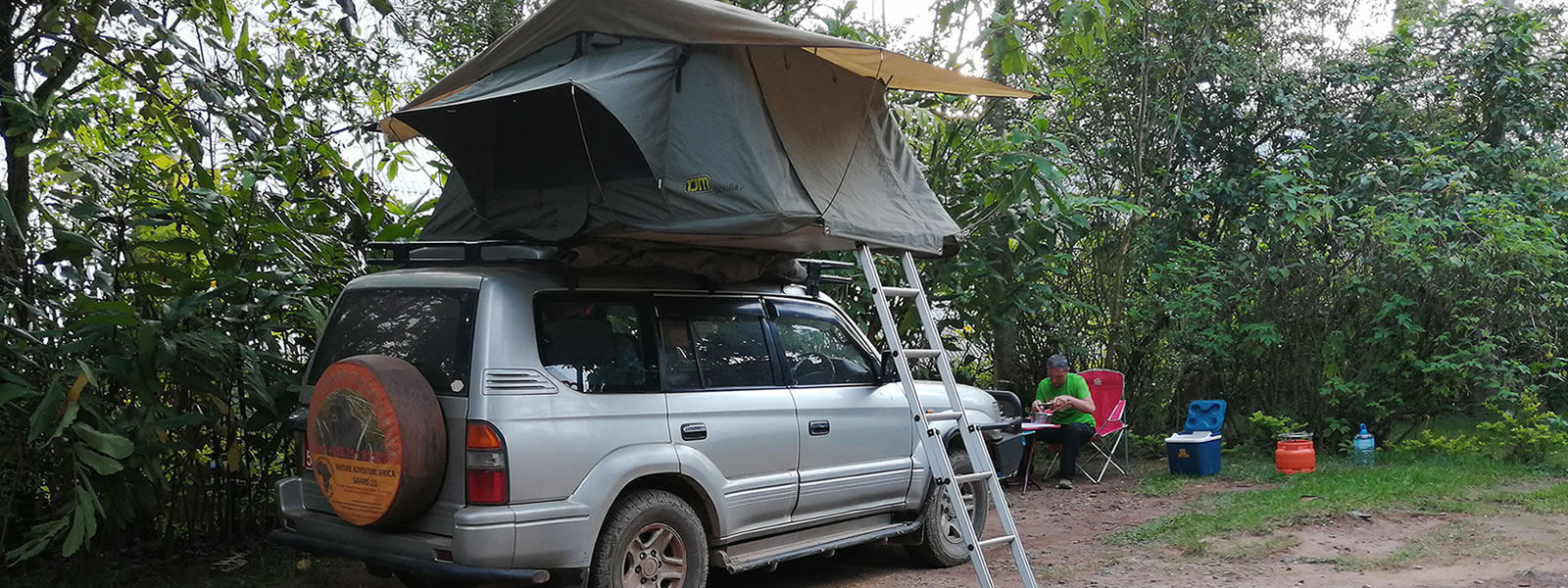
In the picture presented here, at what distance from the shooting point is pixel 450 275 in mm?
4918

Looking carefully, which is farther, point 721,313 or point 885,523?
point 885,523

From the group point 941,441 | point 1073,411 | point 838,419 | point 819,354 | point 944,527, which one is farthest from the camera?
point 1073,411

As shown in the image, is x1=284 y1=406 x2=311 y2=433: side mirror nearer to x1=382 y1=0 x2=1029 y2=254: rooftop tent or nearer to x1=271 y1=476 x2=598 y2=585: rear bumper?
x1=271 y1=476 x2=598 y2=585: rear bumper

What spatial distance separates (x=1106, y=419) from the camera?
10.7 m

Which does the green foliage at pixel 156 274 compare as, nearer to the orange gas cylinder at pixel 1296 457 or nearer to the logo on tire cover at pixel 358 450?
the logo on tire cover at pixel 358 450

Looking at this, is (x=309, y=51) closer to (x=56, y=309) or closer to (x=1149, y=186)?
(x=56, y=309)

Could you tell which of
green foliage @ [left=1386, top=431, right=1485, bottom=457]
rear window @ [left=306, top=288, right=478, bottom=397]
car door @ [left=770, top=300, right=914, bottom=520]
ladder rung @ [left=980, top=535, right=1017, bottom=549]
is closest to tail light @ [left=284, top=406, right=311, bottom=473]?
rear window @ [left=306, top=288, right=478, bottom=397]

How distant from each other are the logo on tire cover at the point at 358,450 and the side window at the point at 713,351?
4.15ft

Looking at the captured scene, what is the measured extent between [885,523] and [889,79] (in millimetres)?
2350

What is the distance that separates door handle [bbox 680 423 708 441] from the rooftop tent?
819 mm

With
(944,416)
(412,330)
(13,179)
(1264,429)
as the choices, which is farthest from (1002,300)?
(13,179)

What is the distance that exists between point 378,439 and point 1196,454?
25.4 ft

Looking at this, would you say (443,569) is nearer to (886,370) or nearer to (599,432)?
(599,432)

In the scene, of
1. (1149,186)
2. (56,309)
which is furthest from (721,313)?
(1149,186)
